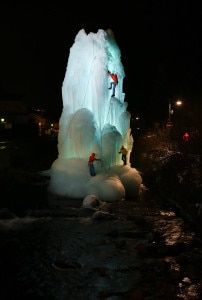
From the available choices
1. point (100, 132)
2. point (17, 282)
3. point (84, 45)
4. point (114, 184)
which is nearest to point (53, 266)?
point (17, 282)

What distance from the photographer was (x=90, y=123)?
56.3 feet

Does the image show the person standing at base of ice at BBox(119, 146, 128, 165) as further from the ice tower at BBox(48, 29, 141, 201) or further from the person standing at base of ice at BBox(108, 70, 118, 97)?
the person standing at base of ice at BBox(108, 70, 118, 97)

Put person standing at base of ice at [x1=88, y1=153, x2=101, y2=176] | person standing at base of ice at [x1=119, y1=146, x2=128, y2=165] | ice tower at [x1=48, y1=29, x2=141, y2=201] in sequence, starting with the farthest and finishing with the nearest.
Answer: person standing at base of ice at [x1=119, y1=146, x2=128, y2=165] < ice tower at [x1=48, y1=29, x2=141, y2=201] < person standing at base of ice at [x1=88, y1=153, x2=101, y2=176]

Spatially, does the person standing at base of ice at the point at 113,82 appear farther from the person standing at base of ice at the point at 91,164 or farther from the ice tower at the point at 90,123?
the person standing at base of ice at the point at 91,164

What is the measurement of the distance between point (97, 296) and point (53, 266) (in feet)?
6.59

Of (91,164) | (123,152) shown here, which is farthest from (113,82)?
(91,164)

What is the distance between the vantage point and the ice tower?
1670cm

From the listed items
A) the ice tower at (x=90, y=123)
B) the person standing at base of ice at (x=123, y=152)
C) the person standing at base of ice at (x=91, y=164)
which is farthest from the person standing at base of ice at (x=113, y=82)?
the person standing at base of ice at (x=91, y=164)

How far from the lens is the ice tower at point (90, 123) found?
658 inches

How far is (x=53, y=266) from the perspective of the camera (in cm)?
905

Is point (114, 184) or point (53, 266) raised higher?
point (114, 184)

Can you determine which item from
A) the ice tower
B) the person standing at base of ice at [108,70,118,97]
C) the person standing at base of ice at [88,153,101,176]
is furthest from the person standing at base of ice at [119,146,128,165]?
the person standing at base of ice at [108,70,118,97]

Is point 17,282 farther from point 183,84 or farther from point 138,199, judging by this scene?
point 183,84

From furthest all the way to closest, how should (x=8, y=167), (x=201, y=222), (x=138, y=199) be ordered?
(x=8, y=167) → (x=138, y=199) → (x=201, y=222)
